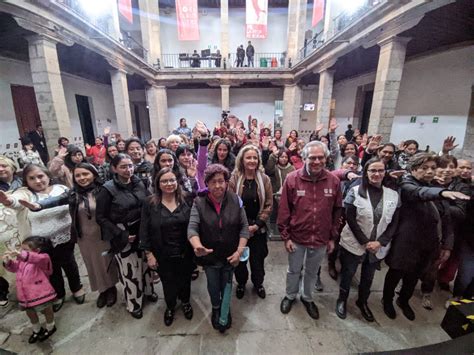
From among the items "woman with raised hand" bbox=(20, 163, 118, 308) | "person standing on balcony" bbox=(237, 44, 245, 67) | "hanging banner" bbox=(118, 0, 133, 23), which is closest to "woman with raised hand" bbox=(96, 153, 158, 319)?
"woman with raised hand" bbox=(20, 163, 118, 308)

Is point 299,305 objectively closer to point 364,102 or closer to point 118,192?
point 118,192

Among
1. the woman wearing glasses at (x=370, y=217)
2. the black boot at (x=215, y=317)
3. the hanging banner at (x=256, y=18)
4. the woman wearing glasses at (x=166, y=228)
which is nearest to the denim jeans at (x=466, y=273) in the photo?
the woman wearing glasses at (x=370, y=217)

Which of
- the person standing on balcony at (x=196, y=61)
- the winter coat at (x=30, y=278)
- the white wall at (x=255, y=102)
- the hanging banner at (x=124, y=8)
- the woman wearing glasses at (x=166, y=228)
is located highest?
the hanging banner at (x=124, y=8)

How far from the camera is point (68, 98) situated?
969 cm

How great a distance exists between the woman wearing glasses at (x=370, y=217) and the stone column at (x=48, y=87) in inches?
285

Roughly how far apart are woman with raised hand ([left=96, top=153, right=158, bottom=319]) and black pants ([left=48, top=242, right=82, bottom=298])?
612 mm

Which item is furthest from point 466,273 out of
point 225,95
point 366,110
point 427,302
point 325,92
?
point 225,95

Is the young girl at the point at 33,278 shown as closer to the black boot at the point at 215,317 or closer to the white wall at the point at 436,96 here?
the black boot at the point at 215,317

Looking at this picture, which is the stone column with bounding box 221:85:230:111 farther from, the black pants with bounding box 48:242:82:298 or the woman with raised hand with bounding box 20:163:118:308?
the black pants with bounding box 48:242:82:298

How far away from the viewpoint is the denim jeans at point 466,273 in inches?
85.0

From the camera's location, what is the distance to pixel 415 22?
15.7 ft

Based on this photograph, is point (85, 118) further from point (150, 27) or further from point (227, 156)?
point (227, 156)

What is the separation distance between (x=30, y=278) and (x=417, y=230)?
3.64m

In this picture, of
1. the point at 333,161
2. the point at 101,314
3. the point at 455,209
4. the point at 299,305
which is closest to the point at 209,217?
the point at 299,305
